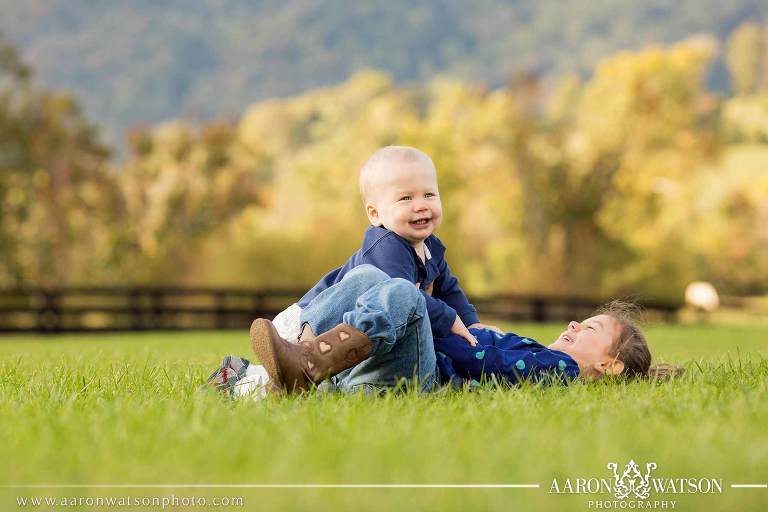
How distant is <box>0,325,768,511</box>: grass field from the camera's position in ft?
6.57

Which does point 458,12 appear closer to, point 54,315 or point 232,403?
point 54,315

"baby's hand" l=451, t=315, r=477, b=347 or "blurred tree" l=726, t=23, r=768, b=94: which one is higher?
"blurred tree" l=726, t=23, r=768, b=94

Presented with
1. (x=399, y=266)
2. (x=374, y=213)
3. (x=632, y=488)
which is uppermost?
(x=374, y=213)

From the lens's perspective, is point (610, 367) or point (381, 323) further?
point (610, 367)

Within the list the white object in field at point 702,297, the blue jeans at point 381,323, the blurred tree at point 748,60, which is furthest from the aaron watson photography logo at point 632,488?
the blurred tree at point 748,60

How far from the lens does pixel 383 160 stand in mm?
3779

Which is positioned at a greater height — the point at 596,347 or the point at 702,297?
the point at 596,347

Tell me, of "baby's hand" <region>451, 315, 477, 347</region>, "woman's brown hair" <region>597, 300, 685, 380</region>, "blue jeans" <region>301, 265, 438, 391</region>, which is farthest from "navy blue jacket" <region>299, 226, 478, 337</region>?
"woman's brown hair" <region>597, 300, 685, 380</region>

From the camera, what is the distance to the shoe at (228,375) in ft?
11.9

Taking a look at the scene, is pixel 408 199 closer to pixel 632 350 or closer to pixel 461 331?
pixel 461 331

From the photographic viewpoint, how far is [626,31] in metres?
79.1

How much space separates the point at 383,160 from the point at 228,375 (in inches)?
41.9

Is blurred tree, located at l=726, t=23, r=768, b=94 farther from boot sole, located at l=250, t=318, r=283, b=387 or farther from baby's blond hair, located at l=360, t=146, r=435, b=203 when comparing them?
boot sole, located at l=250, t=318, r=283, b=387

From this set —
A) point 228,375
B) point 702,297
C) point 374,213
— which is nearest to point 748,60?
point 702,297
